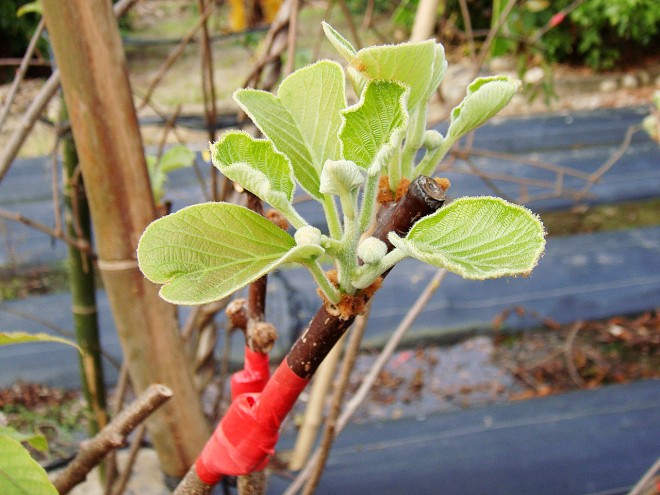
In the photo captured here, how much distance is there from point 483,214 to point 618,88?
5252 mm

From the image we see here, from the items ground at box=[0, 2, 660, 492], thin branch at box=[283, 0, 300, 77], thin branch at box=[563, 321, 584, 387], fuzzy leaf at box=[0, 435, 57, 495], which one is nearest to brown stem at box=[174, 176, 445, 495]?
fuzzy leaf at box=[0, 435, 57, 495]

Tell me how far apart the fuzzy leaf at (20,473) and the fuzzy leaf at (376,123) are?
0.55 ft

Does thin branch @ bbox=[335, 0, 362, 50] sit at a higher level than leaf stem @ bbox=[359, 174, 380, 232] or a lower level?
lower

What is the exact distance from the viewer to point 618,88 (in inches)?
192

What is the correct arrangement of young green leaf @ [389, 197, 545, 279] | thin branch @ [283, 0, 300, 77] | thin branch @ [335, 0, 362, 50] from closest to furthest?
1. young green leaf @ [389, 197, 545, 279]
2. thin branch @ [283, 0, 300, 77]
3. thin branch @ [335, 0, 362, 50]

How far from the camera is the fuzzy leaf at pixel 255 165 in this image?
0.67 feet

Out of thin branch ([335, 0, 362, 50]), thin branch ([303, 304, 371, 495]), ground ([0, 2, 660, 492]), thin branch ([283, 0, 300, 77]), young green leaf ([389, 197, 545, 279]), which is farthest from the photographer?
ground ([0, 2, 660, 492])

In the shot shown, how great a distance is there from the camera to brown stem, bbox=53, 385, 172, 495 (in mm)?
316

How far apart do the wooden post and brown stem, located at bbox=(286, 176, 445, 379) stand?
0.22 m

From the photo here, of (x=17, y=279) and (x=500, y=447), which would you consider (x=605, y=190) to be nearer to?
(x=500, y=447)

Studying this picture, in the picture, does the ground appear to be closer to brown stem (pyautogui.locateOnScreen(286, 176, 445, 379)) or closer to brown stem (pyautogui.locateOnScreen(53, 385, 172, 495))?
brown stem (pyautogui.locateOnScreen(53, 385, 172, 495))

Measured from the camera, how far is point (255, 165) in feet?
0.73

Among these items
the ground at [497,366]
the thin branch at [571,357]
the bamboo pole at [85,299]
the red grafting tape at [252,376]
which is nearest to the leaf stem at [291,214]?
the red grafting tape at [252,376]

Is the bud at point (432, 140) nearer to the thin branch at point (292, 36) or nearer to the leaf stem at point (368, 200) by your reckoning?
the leaf stem at point (368, 200)
